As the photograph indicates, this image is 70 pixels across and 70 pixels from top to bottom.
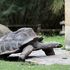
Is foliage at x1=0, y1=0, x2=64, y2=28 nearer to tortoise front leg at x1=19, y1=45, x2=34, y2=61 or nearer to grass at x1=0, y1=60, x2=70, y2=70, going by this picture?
tortoise front leg at x1=19, y1=45, x2=34, y2=61

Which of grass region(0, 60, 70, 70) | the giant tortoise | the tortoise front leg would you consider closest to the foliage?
the giant tortoise

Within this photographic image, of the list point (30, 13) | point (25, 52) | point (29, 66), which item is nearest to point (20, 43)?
point (25, 52)

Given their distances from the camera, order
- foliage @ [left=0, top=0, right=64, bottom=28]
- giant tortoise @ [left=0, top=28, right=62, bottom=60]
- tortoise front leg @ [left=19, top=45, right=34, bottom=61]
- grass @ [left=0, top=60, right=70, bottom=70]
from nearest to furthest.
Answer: grass @ [left=0, top=60, right=70, bottom=70], tortoise front leg @ [left=19, top=45, right=34, bottom=61], giant tortoise @ [left=0, top=28, right=62, bottom=60], foliage @ [left=0, top=0, right=64, bottom=28]

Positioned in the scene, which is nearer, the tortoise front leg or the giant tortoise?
the tortoise front leg

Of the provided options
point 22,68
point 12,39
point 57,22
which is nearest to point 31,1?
point 57,22

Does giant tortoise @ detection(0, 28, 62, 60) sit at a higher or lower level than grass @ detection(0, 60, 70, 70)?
higher

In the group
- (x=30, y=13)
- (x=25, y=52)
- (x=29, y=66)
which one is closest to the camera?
(x=29, y=66)

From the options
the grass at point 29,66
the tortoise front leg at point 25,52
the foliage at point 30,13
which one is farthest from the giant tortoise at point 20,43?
the foliage at point 30,13

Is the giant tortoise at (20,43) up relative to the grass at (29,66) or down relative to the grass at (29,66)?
up

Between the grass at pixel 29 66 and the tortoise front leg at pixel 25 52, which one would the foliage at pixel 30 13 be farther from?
the grass at pixel 29 66

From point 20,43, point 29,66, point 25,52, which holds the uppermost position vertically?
point 20,43

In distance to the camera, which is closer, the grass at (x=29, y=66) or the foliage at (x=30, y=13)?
the grass at (x=29, y=66)

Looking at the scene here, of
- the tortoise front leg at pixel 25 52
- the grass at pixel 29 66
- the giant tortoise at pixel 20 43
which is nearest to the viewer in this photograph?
the grass at pixel 29 66

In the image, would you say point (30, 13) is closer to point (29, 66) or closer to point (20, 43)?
point (20, 43)
